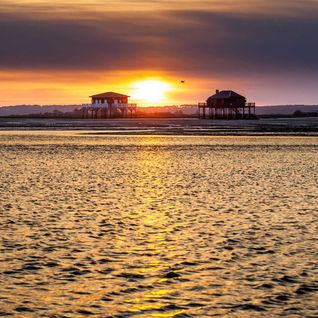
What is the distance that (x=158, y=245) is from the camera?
13.5 meters

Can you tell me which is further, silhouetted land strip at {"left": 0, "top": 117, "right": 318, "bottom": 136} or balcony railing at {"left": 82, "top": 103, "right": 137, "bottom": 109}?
balcony railing at {"left": 82, "top": 103, "right": 137, "bottom": 109}

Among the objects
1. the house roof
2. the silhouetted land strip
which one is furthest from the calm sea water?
the house roof

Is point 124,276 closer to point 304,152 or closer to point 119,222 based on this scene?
point 119,222

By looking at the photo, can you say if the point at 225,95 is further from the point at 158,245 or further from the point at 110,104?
the point at 158,245

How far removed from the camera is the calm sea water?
9484 millimetres

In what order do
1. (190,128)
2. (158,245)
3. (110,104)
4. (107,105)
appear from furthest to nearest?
1. (110,104)
2. (107,105)
3. (190,128)
4. (158,245)

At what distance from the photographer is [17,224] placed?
15742 mm

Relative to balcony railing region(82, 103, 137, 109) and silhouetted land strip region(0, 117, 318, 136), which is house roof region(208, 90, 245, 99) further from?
silhouetted land strip region(0, 117, 318, 136)

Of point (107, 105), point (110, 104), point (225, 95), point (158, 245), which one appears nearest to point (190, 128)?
point (225, 95)

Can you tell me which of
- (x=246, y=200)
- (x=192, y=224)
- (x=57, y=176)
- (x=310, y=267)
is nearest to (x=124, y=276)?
(x=310, y=267)

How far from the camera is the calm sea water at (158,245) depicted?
948 cm

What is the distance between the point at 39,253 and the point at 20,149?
34588mm

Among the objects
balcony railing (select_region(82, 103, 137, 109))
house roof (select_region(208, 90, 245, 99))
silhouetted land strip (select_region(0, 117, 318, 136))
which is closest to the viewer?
silhouetted land strip (select_region(0, 117, 318, 136))

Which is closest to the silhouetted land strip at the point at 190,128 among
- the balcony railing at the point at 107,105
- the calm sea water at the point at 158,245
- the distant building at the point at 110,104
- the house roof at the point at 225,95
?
the house roof at the point at 225,95
